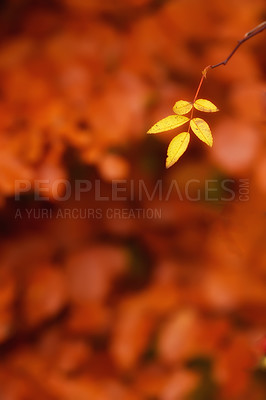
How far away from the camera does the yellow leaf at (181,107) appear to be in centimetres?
Answer: 56

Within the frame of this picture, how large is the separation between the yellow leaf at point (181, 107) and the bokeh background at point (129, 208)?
20.9 inches

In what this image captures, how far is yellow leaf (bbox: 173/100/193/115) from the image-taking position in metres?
0.56

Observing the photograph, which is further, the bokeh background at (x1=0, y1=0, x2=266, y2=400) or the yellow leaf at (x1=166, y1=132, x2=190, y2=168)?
the bokeh background at (x1=0, y1=0, x2=266, y2=400)

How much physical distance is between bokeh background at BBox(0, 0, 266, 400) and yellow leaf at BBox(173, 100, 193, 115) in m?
0.53

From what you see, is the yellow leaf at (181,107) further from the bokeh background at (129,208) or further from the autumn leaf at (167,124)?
the bokeh background at (129,208)

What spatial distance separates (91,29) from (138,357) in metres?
0.89

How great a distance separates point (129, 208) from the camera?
1404 mm

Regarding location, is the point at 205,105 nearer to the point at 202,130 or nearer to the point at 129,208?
the point at 202,130

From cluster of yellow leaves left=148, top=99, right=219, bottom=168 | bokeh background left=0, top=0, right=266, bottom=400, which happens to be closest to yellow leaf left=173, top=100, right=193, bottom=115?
cluster of yellow leaves left=148, top=99, right=219, bottom=168

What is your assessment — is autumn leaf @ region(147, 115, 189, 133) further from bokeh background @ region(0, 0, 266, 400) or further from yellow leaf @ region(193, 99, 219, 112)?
bokeh background @ region(0, 0, 266, 400)

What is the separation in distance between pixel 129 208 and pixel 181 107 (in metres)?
0.86

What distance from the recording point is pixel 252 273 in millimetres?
1294

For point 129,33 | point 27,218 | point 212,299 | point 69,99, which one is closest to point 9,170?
point 69,99

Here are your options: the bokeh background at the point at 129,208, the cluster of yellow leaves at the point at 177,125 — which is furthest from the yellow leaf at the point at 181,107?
the bokeh background at the point at 129,208
